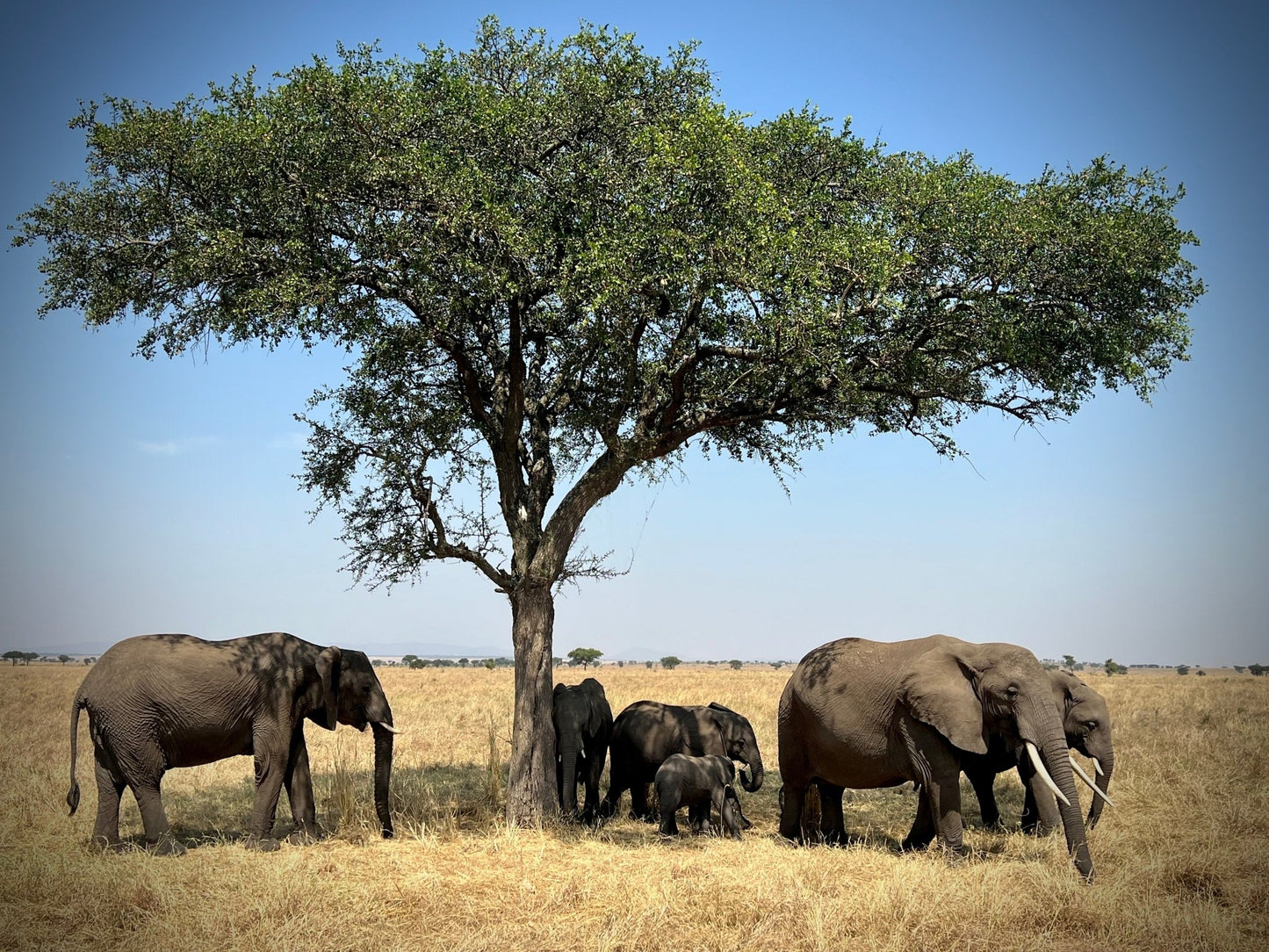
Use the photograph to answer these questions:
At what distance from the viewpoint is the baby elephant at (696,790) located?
14.3 metres

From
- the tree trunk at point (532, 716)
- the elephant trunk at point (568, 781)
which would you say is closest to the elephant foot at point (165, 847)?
the tree trunk at point (532, 716)

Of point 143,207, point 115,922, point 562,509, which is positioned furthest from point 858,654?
point 143,207

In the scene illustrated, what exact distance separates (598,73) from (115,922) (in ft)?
41.7

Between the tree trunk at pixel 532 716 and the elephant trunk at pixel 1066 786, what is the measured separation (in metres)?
7.33

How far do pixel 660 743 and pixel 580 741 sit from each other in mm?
1327

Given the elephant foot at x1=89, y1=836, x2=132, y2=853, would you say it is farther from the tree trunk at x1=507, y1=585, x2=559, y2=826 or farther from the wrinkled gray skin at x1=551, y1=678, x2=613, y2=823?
the wrinkled gray skin at x1=551, y1=678, x2=613, y2=823

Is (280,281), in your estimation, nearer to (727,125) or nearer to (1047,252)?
(727,125)

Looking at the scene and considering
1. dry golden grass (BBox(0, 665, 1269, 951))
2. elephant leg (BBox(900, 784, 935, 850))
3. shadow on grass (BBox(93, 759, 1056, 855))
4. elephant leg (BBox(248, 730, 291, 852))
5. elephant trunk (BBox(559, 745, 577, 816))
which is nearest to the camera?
dry golden grass (BBox(0, 665, 1269, 951))

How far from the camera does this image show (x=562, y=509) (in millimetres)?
15961

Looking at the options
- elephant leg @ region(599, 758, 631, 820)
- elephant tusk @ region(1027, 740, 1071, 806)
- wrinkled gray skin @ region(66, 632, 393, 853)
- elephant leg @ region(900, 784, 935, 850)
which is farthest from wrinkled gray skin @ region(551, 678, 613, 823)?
elephant tusk @ region(1027, 740, 1071, 806)

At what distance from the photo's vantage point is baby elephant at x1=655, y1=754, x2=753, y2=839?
14.3 meters

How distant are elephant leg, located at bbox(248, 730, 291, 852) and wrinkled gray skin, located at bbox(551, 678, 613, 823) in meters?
4.30

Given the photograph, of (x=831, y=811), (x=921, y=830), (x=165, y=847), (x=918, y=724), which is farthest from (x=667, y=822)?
(x=165, y=847)

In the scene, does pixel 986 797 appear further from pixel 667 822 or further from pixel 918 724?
pixel 667 822
